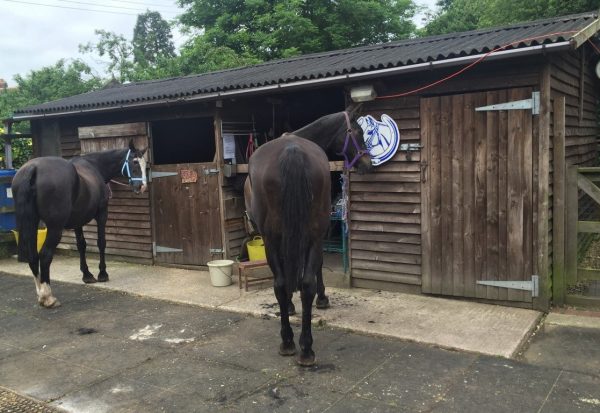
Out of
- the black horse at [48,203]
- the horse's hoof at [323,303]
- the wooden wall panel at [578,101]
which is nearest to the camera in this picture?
the wooden wall panel at [578,101]

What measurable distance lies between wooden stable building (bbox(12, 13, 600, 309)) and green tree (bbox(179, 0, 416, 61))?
47.9 feet

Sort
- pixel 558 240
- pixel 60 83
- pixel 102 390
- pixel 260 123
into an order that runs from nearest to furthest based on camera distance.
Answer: pixel 102 390, pixel 558 240, pixel 260 123, pixel 60 83

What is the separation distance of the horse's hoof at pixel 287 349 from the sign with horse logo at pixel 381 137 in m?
2.65

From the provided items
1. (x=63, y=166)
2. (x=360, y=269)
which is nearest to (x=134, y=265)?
(x=63, y=166)

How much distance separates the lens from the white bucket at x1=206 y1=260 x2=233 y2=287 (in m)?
6.71

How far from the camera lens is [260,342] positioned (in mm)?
4648

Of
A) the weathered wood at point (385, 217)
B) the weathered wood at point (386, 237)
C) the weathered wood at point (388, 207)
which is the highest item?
the weathered wood at point (388, 207)

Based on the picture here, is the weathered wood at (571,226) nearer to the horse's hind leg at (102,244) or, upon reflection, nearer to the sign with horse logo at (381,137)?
the sign with horse logo at (381,137)

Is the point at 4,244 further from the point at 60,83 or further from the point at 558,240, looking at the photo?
the point at 60,83

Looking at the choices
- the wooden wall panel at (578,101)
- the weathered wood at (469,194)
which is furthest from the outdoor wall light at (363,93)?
the wooden wall panel at (578,101)

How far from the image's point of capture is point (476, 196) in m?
5.44

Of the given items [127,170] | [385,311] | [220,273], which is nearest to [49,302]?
[220,273]

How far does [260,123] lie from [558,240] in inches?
190

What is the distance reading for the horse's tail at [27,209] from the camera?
584 centimetres
